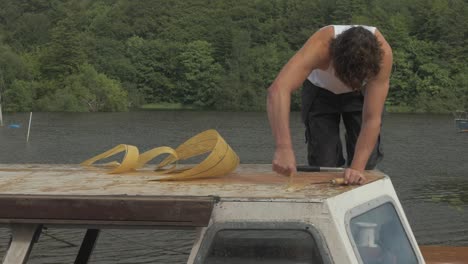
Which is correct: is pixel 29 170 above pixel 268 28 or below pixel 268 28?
above

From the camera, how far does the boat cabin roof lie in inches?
141

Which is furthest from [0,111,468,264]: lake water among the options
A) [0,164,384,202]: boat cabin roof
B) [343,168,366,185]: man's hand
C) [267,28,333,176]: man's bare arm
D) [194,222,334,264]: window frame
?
[343,168,366,185]: man's hand

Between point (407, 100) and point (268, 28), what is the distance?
3381 centimetres

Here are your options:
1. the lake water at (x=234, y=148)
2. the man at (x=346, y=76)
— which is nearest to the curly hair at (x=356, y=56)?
the man at (x=346, y=76)

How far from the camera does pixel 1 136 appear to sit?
7275 centimetres

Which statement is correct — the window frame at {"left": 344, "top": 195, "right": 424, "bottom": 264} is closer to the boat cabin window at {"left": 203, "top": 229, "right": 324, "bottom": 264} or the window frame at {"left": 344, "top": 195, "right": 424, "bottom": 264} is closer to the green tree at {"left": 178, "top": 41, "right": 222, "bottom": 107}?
the boat cabin window at {"left": 203, "top": 229, "right": 324, "bottom": 264}

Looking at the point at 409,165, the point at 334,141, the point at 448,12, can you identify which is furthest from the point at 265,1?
the point at 334,141

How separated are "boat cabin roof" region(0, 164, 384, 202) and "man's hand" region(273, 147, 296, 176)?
0.04 m

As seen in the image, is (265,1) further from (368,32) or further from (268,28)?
(368,32)

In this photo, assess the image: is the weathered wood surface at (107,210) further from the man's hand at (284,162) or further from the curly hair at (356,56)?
the curly hair at (356,56)

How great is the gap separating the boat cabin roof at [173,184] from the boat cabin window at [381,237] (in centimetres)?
16

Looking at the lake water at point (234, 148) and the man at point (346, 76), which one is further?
the lake water at point (234, 148)

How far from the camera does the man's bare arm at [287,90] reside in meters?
4.17

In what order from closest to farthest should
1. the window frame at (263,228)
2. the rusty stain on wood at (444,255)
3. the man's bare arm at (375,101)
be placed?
the window frame at (263,228) → the man's bare arm at (375,101) → the rusty stain on wood at (444,255)
